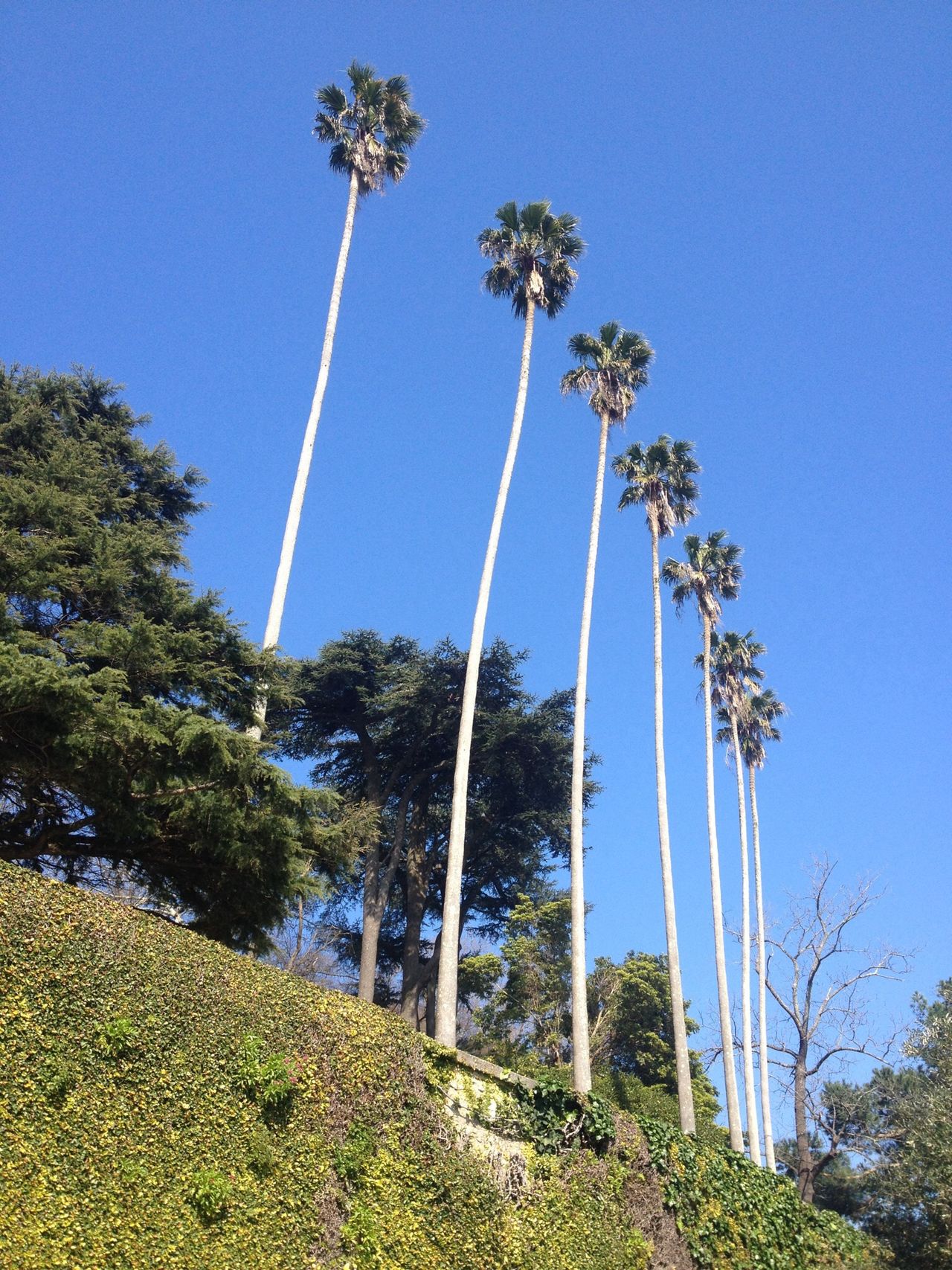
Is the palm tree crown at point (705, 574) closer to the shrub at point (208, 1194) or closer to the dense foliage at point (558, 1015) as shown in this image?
the dense foliage at point (558, 1015)

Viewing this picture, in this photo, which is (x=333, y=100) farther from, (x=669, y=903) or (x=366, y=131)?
(x=669, y=903)

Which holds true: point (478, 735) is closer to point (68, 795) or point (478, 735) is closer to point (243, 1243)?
point (68, 795)

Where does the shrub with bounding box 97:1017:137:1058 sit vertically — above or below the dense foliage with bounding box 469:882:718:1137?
below

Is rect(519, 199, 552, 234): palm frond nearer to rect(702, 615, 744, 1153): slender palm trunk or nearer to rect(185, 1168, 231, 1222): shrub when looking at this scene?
rect(702, 615, 744, 1153): slender palm trunk

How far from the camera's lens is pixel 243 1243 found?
32.3ft

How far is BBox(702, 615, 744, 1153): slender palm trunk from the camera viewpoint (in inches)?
1107

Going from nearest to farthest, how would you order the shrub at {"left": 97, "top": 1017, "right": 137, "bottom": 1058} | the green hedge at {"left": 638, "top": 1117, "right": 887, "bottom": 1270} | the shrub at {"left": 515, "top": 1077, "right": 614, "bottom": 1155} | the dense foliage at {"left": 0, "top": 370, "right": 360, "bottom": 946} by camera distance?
1. the shrub at {"left": 97, "top": 1017, "right": 137, "bottom": 1058}
2. the dense foliage at {"left": 0, "top": 370, "right": 360, "bottom": 946}
3. the shrub at {"left": 515, "top": 1077, "right": 614, "bottom": 1155}
4. the green hedge at {"left": 638, "top": 1117, "right": 887, "bottom": 1270}

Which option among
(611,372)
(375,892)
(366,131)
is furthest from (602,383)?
(375,892)

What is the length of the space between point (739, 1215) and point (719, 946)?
47.8ft

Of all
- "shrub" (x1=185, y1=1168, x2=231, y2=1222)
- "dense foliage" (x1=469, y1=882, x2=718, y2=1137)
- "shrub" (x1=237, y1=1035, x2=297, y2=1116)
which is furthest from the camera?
"dense foliage" (x1=469, y1=882, x2=718, y2=1137)

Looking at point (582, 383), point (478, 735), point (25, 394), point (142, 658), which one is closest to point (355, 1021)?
point (142, 658)

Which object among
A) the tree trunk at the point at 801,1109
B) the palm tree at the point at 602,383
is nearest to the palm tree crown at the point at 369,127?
the palm tree at the point at 602,383

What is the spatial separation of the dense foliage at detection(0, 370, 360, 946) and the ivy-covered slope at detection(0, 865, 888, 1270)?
262 cm

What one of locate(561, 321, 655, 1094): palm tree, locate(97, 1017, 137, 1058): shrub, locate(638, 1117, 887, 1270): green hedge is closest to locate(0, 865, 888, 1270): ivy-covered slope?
locate(97, 1017, 137, 1058): shrub
